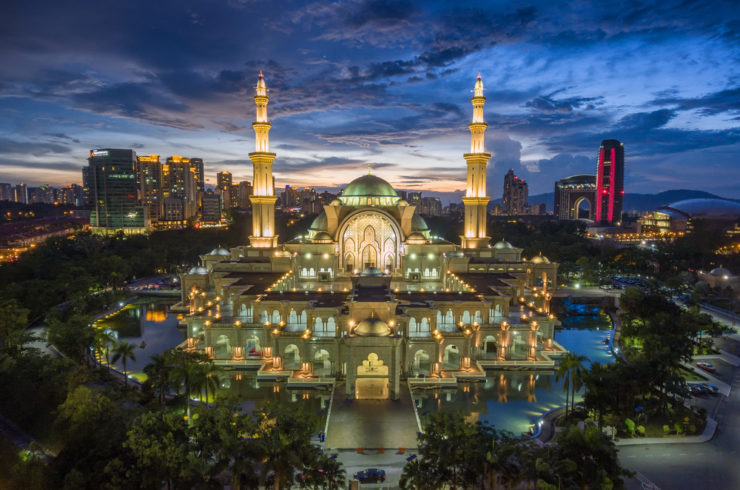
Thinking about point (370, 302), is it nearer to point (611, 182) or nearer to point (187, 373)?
point (187, 373)

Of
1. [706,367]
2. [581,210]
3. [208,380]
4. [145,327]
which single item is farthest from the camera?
[581,210]

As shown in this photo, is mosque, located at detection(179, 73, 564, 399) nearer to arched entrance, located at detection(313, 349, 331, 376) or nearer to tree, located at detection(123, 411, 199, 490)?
arched entrance, located at detection(313, 349, 331, 376)

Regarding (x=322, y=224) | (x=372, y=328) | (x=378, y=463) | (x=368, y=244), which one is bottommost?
(x=378, y=463)


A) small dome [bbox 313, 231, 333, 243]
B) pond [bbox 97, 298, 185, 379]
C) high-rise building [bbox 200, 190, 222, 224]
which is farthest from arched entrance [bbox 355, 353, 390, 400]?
high-rise building [bbox 200, 190, 222, 224]

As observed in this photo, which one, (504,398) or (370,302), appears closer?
(504,398)

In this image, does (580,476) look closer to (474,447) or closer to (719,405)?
(474,447)

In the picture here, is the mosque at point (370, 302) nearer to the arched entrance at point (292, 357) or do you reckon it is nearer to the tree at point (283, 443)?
the arched entrance at point (292, 357)

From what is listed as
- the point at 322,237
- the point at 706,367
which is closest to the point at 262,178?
the point at 322,237
